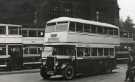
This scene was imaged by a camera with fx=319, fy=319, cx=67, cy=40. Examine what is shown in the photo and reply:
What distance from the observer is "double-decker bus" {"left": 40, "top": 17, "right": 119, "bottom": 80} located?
2056cm

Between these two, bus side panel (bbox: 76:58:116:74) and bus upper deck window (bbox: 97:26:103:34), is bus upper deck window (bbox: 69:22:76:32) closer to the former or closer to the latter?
bus side panel (bbox: 76:58:116:74)

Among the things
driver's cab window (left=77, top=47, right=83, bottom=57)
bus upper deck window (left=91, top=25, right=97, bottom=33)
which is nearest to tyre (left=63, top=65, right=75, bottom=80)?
driver's cab window (left=77, top=47, right=83, bottom=57)

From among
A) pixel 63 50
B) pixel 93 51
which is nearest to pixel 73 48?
pixel 63 50

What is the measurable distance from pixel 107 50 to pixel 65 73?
648 centimetres

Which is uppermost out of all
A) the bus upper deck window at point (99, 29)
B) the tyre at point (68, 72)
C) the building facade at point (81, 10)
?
→ the building facade at point (81, 10)

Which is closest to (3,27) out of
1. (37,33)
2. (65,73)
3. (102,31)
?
(37,33)

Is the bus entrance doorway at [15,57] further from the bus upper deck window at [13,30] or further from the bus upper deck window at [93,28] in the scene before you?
the bus upper deck window at [93,28]

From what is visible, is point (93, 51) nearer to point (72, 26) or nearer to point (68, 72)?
point (72, 26)

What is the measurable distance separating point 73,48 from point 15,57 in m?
11.4

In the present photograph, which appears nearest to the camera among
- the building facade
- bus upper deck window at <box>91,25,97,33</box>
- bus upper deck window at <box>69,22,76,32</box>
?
bus upper deck window at <box>69,22,76,32</box>

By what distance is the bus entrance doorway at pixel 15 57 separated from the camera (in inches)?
1205

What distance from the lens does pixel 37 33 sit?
37719mm

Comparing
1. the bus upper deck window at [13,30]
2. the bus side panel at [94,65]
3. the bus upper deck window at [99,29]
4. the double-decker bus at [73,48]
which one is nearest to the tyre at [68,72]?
the double-decker bus at [73,48]

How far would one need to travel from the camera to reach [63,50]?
21.1 metres
